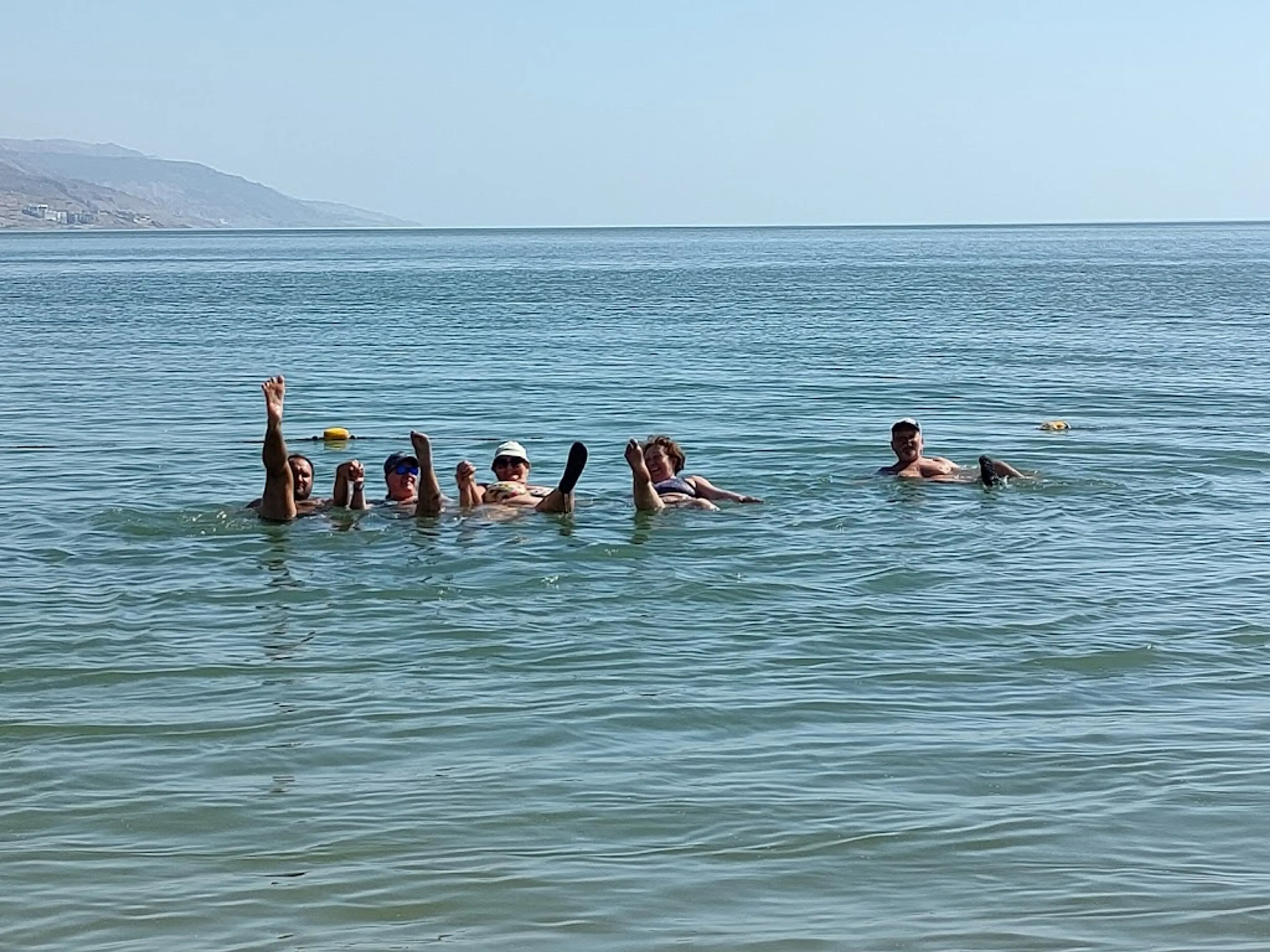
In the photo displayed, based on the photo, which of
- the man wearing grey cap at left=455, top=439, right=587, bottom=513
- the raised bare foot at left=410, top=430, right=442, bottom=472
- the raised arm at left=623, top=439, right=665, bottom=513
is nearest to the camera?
the raised bare foot at left=410, top=430, right=442, bottom=472

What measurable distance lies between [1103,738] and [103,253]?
151734 mm

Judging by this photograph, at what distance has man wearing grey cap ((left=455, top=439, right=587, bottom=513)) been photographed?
1515 centimetres

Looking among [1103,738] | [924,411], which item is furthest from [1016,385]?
[1103,738]

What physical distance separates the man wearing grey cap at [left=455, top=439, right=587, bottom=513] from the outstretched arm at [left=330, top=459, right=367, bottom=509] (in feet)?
2.82

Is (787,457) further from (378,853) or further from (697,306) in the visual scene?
(697,306)

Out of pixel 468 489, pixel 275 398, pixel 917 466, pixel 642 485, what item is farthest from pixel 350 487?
pixel 917 466

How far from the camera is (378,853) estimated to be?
7430mm

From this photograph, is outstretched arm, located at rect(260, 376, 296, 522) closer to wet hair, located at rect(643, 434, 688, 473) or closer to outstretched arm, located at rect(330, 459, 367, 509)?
outstretched arm, located at rect(330, 459, 367, 509)

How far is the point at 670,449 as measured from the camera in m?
16.6

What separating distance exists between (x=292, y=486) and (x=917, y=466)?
6400mm

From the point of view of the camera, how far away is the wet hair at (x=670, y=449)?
16516 mm

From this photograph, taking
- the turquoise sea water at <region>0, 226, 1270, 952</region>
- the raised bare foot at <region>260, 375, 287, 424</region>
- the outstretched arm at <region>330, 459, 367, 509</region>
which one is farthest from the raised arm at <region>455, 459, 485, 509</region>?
the raised bare foot at <region>260, 375, 287, 424</region>

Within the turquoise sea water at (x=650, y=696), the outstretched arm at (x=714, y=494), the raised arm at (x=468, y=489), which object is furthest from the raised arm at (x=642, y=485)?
the raised arm at (x=468, y=489)

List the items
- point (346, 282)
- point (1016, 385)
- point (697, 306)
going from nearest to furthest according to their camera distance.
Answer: point (1016, 385), point (697, 306), point (346, 282)
